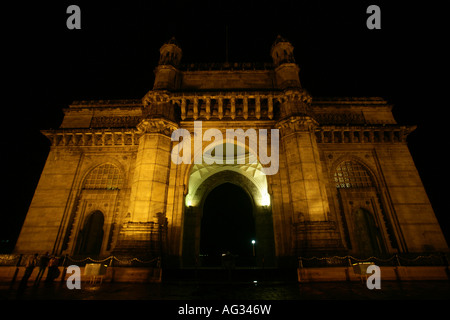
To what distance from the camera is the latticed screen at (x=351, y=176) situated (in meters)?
16.3

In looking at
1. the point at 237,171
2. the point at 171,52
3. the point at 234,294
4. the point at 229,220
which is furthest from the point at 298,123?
the point at 229,220

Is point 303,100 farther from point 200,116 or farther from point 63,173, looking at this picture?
point 63,173

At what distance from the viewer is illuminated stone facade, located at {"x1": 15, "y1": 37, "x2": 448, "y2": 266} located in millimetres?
12227

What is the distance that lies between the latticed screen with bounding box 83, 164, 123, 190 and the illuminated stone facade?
0.08m

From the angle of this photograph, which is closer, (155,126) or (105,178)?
(155,126)

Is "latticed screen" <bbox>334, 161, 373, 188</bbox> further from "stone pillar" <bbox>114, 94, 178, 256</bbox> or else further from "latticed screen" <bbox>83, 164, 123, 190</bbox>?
"latticed screen" <bbox>83, 164, 123, 190</bbox>

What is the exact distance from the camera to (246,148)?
15.5 metres

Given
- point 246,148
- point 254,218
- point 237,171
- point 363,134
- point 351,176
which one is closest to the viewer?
point 246,148

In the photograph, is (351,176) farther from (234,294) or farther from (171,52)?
(171,52)

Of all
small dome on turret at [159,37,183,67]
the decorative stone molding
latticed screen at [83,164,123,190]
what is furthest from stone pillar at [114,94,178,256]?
the decorative stone molding

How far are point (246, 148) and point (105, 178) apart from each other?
10.7 metres
